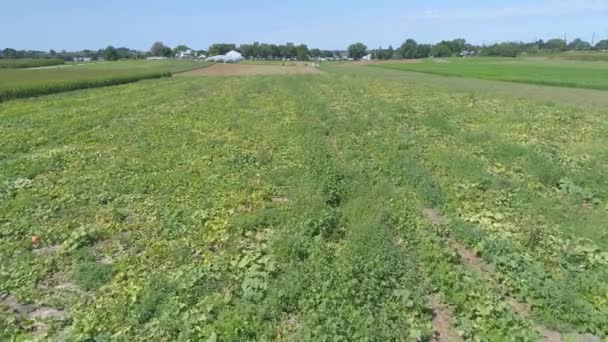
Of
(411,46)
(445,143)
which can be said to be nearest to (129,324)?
(445,143)

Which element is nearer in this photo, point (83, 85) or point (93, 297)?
point (93, 297)

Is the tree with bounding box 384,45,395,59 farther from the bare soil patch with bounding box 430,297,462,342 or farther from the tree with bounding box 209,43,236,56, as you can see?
the bare soil patch with bounding box 430,297,462,342

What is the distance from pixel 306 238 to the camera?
6.26m

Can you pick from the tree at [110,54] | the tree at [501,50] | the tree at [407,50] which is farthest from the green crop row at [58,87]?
the tree at [407,50]

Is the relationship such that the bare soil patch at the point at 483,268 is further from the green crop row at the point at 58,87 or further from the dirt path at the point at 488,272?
the green crop row at the point at 58,87

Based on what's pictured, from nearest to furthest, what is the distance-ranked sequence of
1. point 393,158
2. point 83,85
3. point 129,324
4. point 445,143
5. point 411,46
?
point 129,324 → point 393,158 → point 445,143 → point 83,85 → point 411,46

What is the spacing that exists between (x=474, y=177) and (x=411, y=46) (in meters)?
166

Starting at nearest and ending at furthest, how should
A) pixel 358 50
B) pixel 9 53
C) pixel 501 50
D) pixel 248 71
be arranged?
pixel 248 71 → pixel 501 50 → pixel 9 53 → pixel 358 50

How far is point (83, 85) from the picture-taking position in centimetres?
3906

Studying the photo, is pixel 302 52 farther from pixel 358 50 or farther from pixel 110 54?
pixel 110 54

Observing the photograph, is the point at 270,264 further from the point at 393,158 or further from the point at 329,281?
the point at 393,158

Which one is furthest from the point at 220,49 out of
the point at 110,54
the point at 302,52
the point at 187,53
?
the point at 110,54

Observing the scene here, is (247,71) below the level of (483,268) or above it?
above

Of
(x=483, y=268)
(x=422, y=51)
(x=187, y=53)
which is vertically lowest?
(x=483, y=268)
